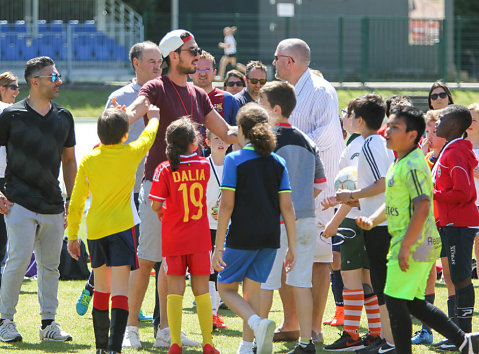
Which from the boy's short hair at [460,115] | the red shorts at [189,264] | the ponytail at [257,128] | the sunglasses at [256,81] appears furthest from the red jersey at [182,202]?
the sunglasses at [256,81]

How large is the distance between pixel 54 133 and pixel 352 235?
103 inches

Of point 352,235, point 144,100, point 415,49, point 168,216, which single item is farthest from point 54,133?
point 415,49

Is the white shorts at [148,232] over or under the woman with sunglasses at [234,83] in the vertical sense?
under

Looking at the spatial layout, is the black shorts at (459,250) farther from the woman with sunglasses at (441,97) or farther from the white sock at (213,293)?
the woman with sunglasses at (441,97)

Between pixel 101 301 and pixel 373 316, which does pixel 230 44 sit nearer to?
pixel 373 316

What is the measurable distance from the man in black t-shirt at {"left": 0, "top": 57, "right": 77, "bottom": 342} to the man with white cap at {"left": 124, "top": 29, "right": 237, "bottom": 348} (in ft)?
2.57

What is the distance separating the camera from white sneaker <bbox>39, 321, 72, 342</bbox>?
6.47m

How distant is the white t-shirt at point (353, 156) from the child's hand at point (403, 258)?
1363 mm

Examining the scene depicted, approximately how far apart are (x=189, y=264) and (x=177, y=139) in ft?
3.07

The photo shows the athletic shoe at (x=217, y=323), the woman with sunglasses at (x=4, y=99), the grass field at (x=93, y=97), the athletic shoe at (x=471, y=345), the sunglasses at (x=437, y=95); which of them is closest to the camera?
the athletic shoe at (x=471, y=345)

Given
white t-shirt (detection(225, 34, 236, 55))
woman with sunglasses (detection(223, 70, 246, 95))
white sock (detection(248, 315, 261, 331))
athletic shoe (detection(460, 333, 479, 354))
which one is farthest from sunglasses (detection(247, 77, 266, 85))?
white t-shirt (detection(225, 34, 236, 55))

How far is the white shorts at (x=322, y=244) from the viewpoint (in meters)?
6.57

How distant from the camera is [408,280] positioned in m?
5.11

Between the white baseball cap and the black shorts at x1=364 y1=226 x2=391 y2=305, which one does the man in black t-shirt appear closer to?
the white baseball cap
